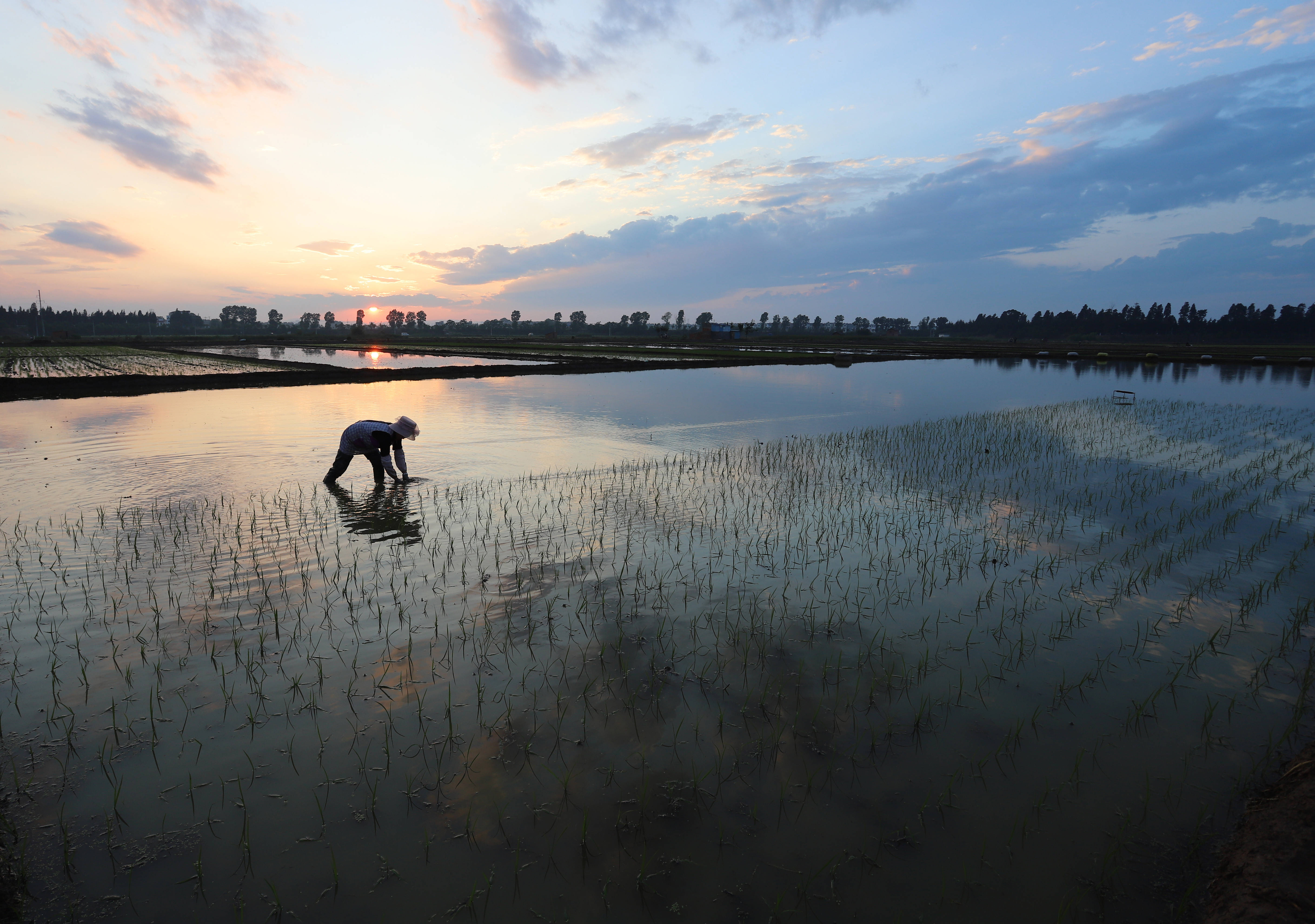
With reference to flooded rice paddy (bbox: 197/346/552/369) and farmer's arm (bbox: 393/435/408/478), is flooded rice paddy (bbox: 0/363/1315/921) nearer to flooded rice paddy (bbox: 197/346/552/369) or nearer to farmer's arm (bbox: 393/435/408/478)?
farmer's arm (bbox: 393/435/408/478)

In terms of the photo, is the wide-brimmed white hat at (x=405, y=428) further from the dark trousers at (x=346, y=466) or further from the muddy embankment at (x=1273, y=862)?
the muddy embankment at (x=1273, y=862)

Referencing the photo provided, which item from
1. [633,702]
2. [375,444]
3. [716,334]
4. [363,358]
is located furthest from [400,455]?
[716,334]

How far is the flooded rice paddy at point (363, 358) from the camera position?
128 ft

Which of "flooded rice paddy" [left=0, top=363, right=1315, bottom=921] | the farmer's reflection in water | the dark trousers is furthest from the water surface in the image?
"flooded rice paddy" [left=0, top=363, right=1315, bottom=921]

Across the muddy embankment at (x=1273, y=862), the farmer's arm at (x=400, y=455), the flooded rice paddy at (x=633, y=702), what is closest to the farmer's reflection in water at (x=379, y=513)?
the flooded rice paddy at (x=633, y=702)

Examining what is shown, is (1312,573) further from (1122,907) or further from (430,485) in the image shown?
(430,485)

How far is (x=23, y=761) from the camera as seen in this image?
12.7ft

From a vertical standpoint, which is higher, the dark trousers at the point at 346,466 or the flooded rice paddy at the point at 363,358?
the flooded rice paddy at the point at 363,358

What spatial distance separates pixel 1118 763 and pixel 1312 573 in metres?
6.17

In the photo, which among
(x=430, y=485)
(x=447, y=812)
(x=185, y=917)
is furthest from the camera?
(x=430, y=485)

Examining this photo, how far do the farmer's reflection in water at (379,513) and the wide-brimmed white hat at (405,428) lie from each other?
38.3 inches

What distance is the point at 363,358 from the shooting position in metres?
47.7

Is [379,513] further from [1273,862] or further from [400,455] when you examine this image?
[1273,862]

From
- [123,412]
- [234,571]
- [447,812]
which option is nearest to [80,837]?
[447,812]
